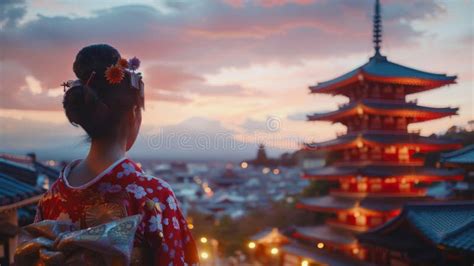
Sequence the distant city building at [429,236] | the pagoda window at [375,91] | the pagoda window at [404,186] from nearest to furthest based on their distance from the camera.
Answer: the distant city building at [429,236], the pagoda window at [404,186], the pagoda window at [375,91]

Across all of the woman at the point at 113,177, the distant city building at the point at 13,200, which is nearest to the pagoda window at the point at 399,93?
the distant city building at the point at 13,200

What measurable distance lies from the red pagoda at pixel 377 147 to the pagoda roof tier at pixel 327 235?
3 cm

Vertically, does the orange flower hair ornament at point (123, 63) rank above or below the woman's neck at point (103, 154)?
above

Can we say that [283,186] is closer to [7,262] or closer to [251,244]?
[251,244]

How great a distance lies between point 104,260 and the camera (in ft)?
5.37

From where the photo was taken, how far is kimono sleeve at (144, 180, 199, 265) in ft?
5.66

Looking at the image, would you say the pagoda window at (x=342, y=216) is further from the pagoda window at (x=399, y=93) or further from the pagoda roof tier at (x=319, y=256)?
the pagoda window at (x=399, y=93)

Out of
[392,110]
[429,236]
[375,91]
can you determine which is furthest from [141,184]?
Answer: [375,91]

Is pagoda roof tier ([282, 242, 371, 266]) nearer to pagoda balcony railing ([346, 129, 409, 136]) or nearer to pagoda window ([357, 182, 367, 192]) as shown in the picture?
pagoda window ([357, 182, 367, 192])

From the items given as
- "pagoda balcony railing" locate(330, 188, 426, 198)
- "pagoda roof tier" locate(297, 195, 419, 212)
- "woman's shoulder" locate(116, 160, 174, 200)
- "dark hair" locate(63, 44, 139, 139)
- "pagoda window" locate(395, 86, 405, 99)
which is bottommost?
"pagoda roof tier" locate(297, 195, 419, 212)

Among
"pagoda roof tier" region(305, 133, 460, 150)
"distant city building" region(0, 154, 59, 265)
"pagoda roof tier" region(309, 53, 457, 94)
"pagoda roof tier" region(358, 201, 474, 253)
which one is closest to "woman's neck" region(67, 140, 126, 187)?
"distant city building" region(0, 154, 59, 265)

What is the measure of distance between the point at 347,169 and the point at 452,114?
11.9 ft

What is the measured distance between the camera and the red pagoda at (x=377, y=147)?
44.7ft

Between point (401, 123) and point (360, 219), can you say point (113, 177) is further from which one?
point (401, 123)
